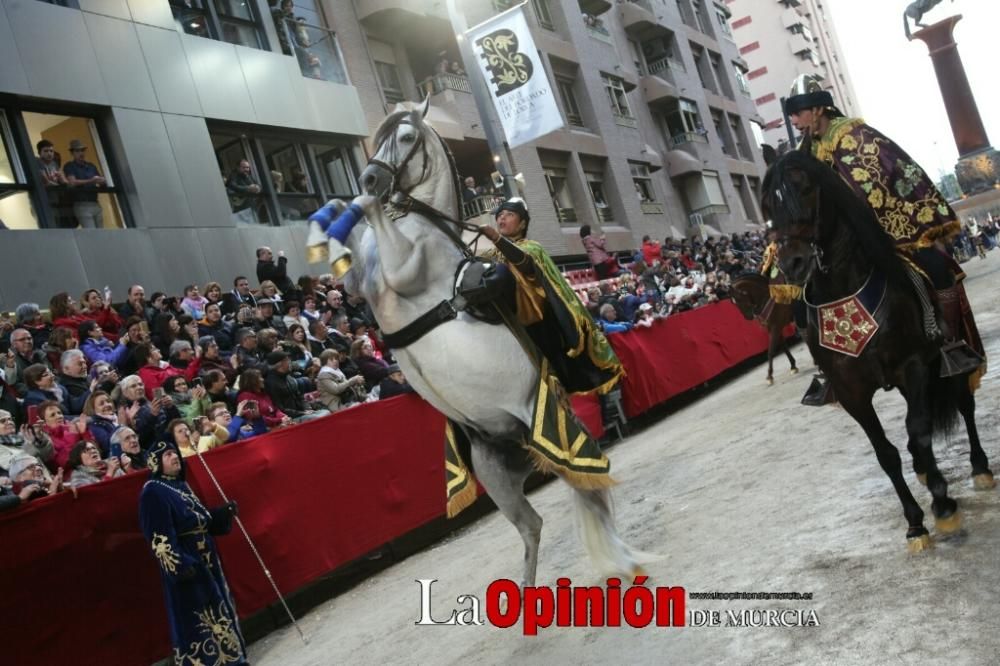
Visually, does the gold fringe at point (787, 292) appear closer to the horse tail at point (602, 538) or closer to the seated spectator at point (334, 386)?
the horse tail at point (602, 538)

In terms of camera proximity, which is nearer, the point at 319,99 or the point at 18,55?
the point at 18,55

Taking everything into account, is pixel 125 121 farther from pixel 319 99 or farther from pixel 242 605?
pixel 242 605

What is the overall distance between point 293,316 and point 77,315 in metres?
2.72

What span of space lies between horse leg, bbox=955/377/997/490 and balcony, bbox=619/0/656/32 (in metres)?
35.3

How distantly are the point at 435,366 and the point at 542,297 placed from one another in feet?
2.64

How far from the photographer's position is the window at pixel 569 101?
30703 mm

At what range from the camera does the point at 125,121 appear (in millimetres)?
14516

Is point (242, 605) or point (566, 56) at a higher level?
point (566, 56)

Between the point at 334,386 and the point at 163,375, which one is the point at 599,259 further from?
the point at 163,375

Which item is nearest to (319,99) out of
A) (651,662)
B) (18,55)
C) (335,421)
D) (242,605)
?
(18,55)

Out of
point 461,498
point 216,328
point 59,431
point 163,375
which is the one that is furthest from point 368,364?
point 461,498

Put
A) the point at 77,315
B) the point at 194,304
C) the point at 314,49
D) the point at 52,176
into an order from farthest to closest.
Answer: the point at 314,49, the point at 52,176, the point at 194,304, the point at 77,315

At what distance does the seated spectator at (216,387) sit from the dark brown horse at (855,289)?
6374mm

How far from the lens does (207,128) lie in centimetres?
1597
